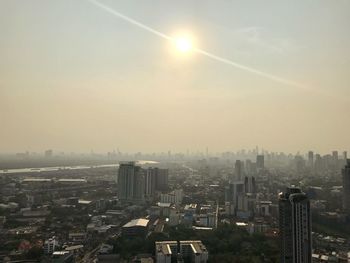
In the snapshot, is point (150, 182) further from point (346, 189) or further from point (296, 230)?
point (296, 230)

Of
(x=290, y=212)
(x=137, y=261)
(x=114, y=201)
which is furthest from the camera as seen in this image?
(x=114, y=201)

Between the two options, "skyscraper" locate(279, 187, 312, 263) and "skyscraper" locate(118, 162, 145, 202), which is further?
"skyscraper" locate(118, 162, 145, 202)

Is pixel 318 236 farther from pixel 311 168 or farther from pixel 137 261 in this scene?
pixel 311 168

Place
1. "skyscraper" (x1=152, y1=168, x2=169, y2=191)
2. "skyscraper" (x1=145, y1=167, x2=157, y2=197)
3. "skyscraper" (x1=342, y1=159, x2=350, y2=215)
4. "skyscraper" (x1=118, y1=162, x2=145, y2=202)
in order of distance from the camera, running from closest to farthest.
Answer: "skyscraper" (x1=342, y1=159, x2=350, y2=215) < "skyscraper" (x1=118, y1=162, x2=145, y2=202) < "skyscraper" (x1=145, y1=167, x2=157, y2=197) < "skyscraper" (x1=152, y1=168, x2=169, y2=191)

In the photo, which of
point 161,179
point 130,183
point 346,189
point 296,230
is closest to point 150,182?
point 161,179

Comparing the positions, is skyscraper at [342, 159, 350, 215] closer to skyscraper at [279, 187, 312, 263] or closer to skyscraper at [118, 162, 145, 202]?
skyscraper at [279, 187, 312, 263]

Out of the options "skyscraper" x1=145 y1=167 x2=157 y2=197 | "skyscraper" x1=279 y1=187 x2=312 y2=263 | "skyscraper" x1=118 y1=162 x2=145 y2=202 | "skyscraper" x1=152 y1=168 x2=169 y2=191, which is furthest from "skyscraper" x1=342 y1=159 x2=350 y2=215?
"skyscraper" x1=152 y1=168 x2=169 y2=191

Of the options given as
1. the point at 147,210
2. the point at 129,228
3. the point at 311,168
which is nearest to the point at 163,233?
the point at 129,228

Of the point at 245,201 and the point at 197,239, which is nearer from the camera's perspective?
the point at 197,239

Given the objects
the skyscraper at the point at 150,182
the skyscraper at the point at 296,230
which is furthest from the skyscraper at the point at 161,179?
the skyscraper at the point at 296,230
